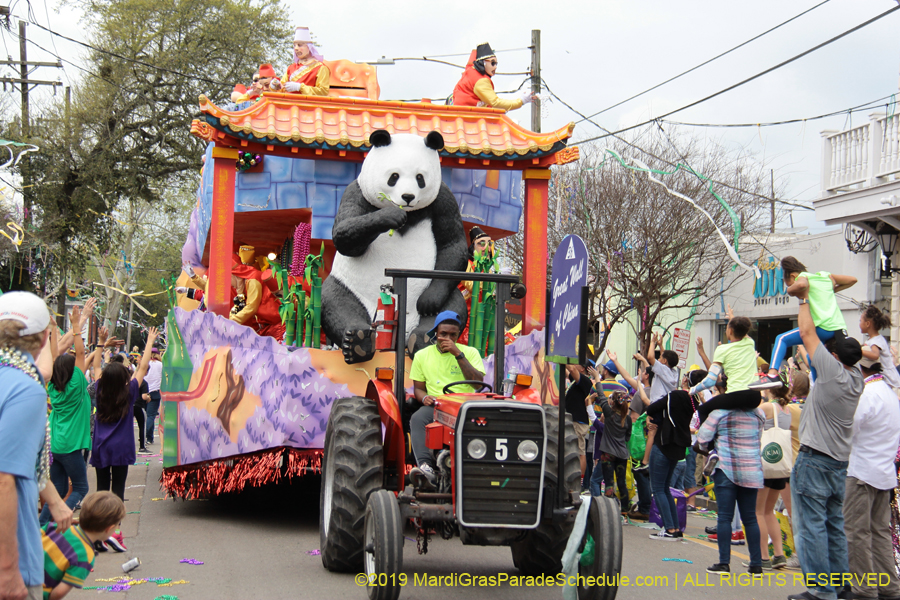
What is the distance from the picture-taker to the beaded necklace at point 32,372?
3309 millimetres

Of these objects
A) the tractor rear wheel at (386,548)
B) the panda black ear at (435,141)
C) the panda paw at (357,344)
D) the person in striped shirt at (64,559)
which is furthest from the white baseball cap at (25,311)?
the panda black ear at (435,141)

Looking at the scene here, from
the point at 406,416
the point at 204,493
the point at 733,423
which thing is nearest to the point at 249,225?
the point at 204,493

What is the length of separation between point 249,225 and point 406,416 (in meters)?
4.45

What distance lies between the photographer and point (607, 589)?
4.83 metres

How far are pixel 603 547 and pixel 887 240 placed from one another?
11.0 metres

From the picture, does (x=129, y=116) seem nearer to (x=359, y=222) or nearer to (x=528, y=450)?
(x=359, y=222)

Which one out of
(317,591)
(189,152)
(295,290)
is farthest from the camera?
(189,152)

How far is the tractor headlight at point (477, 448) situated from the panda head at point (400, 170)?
11.5 ft

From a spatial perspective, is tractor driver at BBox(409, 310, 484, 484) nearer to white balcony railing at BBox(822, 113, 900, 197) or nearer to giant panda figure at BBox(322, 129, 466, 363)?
giant panda figure at BBox(322, 129, 466, 363)

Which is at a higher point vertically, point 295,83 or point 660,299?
point 295,83

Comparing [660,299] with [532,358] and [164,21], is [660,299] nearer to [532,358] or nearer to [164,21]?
[532,358]

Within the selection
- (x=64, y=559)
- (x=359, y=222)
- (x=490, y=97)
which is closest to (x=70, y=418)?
(x=359, y=222)

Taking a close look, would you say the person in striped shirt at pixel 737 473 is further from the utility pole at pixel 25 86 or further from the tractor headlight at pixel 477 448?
the utility pole at pixel 25 86

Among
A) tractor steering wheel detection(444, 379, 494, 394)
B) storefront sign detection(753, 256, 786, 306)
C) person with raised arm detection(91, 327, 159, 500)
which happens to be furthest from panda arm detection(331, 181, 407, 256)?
storefront sign detection(753, 256, 786, 306)
